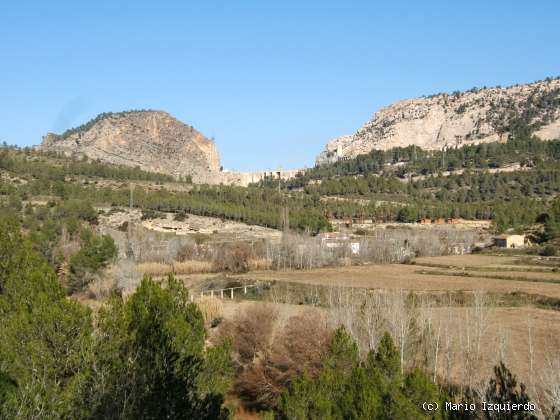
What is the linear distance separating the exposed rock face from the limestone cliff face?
52.2 meters

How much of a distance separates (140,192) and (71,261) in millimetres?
46451

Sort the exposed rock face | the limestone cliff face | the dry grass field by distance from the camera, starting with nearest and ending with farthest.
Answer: the dry grass field < the exposed rock face < the limestone cliff face

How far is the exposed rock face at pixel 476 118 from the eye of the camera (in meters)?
157

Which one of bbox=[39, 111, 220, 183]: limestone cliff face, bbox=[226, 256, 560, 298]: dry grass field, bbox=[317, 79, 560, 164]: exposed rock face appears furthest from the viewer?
bbox=[39, 111, 220, 183]: limestone cliff face

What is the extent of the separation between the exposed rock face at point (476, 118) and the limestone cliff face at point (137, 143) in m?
52.2

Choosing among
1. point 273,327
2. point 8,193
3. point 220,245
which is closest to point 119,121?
point 8,193

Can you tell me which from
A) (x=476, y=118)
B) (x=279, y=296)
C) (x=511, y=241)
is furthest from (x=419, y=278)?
(x=476, y=118)

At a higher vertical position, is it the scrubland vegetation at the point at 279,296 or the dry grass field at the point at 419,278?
the scrubland vegetation at the point at 279,296

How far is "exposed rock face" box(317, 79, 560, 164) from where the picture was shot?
15688 centimetres

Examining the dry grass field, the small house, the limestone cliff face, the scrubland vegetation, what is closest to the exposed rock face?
the scrubland vegetation

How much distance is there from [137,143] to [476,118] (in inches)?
3615

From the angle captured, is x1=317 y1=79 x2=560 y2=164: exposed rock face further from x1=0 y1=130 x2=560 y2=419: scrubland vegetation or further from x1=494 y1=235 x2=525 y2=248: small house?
x1=494 y1=235 x2=525 y2=248: small house

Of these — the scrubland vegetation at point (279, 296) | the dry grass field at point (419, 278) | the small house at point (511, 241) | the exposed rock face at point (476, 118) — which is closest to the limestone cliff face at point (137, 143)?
the scrubland vegetation at point (279, 296)

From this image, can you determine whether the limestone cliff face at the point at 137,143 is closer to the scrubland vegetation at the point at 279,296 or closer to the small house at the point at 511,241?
the scrubland vegetation at the point at 279,296
